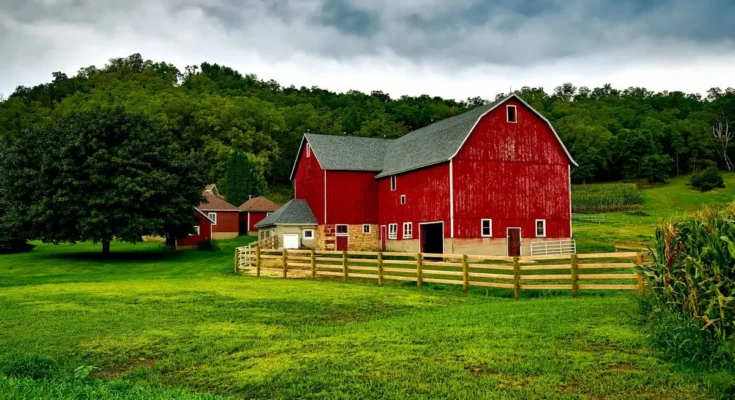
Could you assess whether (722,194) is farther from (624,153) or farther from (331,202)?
(331,202)

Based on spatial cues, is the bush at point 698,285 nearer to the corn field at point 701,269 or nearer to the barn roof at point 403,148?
the corn field at point 701,269

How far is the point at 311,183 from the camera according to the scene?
42812 mm

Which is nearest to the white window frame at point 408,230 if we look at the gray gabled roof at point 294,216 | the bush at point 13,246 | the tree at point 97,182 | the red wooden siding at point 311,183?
the red wooden siding at point 311,183

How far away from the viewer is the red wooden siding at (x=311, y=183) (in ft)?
134

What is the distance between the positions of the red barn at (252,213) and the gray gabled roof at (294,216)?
1976cm

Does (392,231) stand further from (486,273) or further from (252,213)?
(252,213)

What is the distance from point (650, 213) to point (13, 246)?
5635 centimetres

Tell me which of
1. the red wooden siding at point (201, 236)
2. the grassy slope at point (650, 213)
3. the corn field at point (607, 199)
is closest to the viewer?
the grassy slope at point (650, 213)

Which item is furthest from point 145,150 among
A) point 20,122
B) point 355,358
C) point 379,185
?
point 20,122

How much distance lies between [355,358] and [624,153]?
283 ft

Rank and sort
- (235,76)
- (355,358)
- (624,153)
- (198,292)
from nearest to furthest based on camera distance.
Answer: (355,358) → (198,292) → (624,153) → (235,76)

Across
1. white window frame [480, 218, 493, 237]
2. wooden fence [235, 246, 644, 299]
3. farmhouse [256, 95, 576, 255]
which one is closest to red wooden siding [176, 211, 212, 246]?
farmhouse [256, 95, 576, 255]

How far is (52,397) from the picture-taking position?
20.4ft

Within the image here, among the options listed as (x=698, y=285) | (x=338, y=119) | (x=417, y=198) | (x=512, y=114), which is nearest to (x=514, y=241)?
(x=417, y=198)
